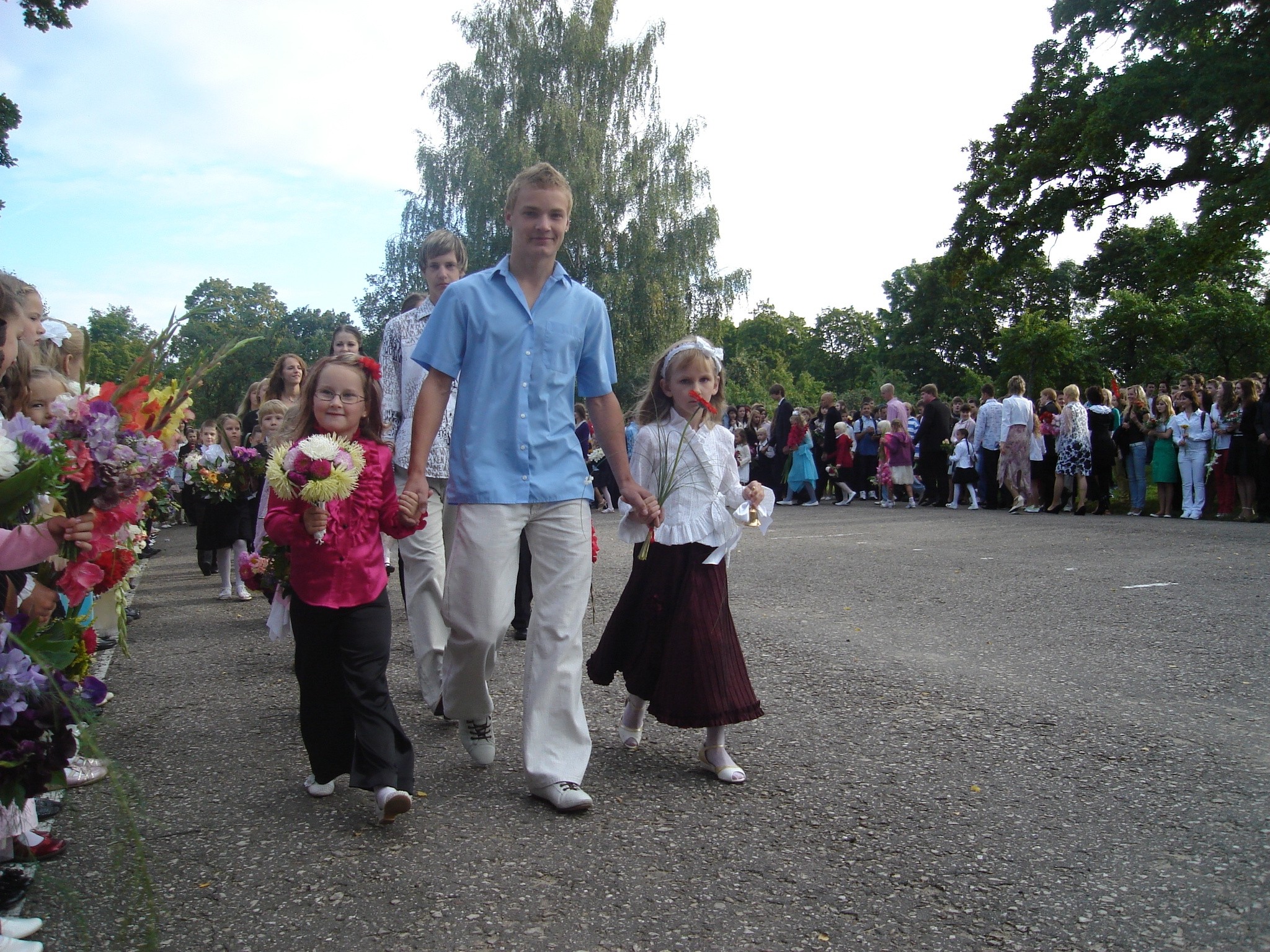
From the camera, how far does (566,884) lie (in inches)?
121

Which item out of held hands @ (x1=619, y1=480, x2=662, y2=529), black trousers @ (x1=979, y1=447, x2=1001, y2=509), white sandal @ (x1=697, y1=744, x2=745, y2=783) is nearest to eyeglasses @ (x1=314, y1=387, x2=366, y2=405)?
held hands @ (x1=619, y1=480, x2=662, y2=529)

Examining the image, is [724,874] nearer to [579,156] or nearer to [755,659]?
[755,659]

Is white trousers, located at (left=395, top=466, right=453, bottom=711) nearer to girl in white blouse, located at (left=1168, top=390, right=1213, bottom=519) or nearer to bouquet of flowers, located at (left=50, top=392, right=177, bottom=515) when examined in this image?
bouquet of flowers, located at (left=50, top=392, right=177, bottom=515)

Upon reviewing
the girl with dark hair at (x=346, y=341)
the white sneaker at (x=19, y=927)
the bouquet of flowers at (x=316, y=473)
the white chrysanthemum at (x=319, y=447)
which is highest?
the girl with dark hair at (x=346, y=341)

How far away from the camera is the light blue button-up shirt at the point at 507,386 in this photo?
3.88 metres

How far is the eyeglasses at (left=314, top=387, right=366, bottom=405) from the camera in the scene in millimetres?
4004

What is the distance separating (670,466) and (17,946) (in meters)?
2.75

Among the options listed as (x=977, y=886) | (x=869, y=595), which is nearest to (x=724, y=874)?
(x=977, y=886)

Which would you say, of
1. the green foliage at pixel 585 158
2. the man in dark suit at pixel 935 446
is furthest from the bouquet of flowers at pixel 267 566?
the green foliage at pixel 585 158

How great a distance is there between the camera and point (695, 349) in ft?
14.9

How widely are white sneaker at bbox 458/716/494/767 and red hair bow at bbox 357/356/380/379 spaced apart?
1.39m

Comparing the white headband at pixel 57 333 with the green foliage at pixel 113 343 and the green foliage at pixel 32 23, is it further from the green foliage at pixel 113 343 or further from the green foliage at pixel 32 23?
the green foliage at pixel 32 23

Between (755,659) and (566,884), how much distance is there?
3.20 metres

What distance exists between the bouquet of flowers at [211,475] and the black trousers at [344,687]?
5.27 metres
